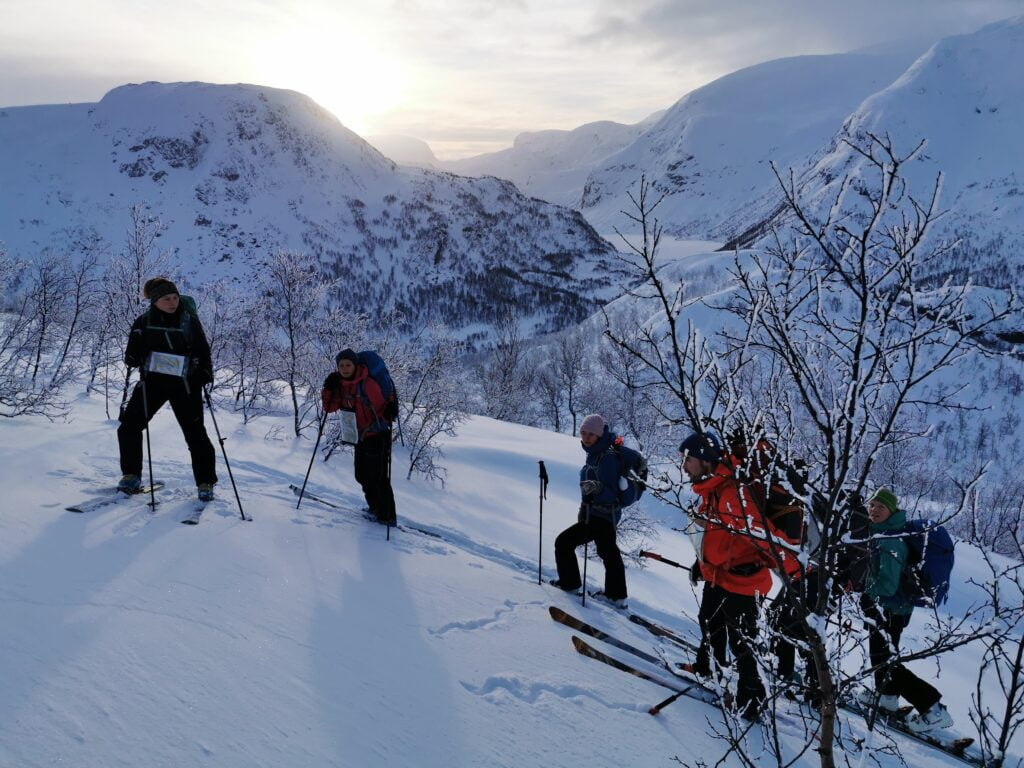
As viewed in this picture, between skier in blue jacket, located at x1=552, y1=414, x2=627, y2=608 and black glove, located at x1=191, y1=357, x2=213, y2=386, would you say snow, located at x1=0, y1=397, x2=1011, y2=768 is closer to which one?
skier in blue jacket, located at x1=552, y1=414, x2=627, y2=608

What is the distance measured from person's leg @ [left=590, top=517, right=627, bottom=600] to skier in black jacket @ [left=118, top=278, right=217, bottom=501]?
12.2 feet

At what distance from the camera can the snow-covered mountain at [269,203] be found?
89750 millimetres

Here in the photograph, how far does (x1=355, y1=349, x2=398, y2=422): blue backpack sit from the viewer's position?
5.65 meters

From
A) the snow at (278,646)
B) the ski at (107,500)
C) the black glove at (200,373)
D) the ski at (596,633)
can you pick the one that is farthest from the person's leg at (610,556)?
the ski at (107,500)

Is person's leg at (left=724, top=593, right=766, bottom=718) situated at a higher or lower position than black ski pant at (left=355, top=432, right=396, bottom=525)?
lower

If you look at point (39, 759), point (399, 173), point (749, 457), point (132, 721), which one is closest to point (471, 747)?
point (132, 721)

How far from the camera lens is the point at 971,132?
449 feet

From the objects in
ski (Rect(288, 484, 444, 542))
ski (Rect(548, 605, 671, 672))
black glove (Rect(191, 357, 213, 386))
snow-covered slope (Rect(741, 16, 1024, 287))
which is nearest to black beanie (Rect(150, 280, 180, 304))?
black glove (Rect(191, 357, 213, 386))

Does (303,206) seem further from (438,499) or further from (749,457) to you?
(749,457)

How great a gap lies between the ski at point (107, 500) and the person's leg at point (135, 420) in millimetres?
177

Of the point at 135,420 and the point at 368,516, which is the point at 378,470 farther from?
the point at 135,420

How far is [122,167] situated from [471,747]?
123 metres

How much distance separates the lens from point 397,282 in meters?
100

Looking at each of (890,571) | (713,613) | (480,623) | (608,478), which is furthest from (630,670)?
(890,571)
